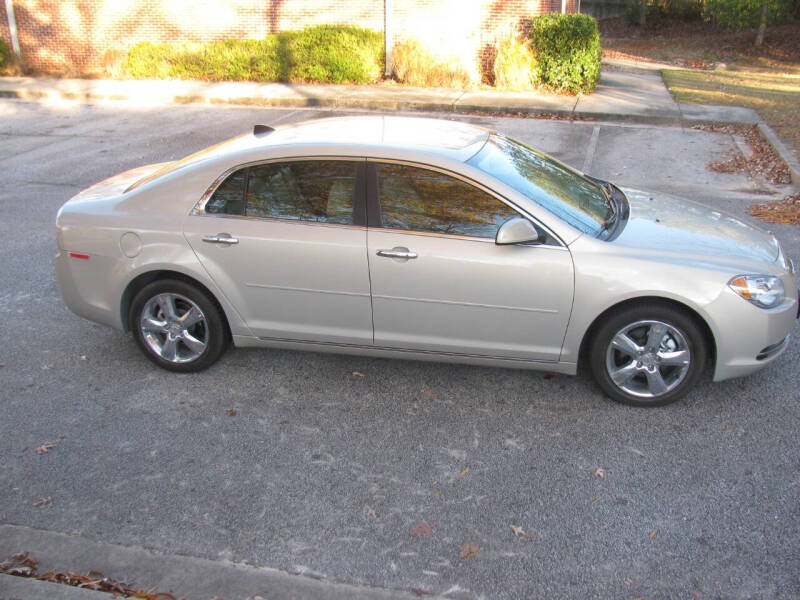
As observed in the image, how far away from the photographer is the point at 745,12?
105 ft

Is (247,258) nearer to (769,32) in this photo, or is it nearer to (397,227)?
(397,227)

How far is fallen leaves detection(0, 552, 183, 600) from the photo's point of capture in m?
3.24

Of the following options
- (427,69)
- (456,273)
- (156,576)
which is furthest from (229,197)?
(427,69)

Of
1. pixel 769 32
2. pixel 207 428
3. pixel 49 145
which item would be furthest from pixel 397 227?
pixel 769 32

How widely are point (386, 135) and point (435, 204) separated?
68 centimetres

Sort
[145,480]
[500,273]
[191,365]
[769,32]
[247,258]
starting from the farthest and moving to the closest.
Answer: [769,32], [191,365], [247,258], [500,273], [145,480]

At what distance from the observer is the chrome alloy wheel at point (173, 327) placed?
5.11m

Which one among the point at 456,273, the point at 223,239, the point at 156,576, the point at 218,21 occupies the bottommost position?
the point at 156,576

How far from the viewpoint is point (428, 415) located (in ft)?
15.5

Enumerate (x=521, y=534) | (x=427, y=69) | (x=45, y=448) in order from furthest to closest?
(x=427, y=69), (x=45, y=448), (x=521, y=534)

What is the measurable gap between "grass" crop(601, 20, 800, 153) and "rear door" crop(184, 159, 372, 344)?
1009cm

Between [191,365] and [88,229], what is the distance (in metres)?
1.11

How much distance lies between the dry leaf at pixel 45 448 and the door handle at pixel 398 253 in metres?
2.15

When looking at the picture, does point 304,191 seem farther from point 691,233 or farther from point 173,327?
point 691,233
